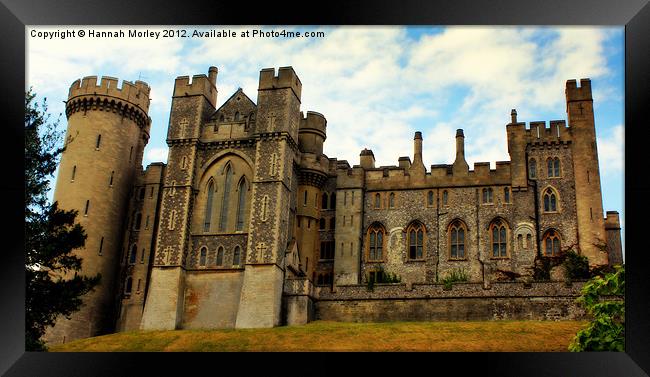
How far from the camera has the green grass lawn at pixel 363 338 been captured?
30.6 metres

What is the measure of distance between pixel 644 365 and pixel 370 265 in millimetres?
24839

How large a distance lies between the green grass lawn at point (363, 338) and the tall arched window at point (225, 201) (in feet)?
20.2

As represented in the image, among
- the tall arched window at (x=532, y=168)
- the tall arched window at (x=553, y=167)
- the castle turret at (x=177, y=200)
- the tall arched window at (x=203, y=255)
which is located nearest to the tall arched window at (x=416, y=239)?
the tall arched window at (x=532, y=168)

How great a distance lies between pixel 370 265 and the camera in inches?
1660

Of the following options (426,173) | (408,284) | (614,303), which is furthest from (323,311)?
(614,303)

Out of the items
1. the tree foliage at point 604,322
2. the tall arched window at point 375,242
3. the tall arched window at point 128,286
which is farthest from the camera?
the tall arched window at point 128,286

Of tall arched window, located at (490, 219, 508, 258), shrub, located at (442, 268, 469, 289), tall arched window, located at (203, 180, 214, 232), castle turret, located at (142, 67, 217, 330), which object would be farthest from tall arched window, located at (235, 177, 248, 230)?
tall arched window, located at (490, 219, 508, 258)

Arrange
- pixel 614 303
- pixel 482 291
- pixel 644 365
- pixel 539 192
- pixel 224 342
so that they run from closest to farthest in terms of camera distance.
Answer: pixel 644 365 → pixel 614 303 → pixel 224 342 → pixel 482 291 → pixel 539 192

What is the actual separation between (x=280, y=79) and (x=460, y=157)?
11.1 meters

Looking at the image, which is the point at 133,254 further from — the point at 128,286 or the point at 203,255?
the point at 203,255

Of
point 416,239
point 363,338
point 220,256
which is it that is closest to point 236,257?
point 220,256

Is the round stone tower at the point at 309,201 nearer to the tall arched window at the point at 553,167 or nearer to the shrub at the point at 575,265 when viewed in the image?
the tall arched window at the point at 553,167

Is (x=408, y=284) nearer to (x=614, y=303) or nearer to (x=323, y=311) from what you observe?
(x=323, y=311)

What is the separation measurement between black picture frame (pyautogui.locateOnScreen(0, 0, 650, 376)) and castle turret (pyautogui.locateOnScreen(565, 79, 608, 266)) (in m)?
20.9
